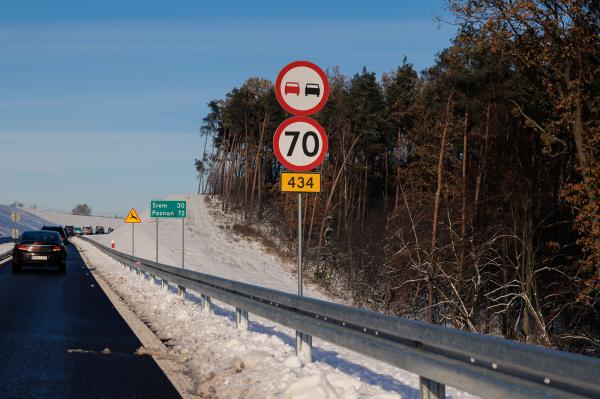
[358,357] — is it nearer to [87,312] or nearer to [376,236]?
[87,312]

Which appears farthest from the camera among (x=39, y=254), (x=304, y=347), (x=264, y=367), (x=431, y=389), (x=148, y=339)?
(x=39, y=254)

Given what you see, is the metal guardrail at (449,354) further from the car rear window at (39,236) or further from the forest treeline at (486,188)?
the car rear window at (39,236)

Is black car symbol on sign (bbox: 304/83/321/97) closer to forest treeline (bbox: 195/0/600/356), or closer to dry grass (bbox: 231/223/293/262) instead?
forest treeline (bbox: 195/0/600/356)

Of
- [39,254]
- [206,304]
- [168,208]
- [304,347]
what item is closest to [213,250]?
[39,254]

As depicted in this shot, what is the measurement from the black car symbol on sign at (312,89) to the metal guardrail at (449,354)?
8.39 feet

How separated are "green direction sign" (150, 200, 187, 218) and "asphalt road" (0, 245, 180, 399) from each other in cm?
798

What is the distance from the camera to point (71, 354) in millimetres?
9156

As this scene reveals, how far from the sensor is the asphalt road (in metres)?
7.08

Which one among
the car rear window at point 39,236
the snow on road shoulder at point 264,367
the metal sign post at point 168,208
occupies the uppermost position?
the metal sign post at point 168,208

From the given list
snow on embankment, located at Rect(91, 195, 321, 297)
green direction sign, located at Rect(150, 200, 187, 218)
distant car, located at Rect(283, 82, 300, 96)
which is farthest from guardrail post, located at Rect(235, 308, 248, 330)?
snow on embankment, located at Rect(91, 195, 321, 297)

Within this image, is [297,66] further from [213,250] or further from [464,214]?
[213,250]

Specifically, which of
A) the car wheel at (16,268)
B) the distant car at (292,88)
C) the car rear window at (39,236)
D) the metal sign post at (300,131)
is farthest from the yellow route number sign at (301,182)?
the car wheel at (16,268)

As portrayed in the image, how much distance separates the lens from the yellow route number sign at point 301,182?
8.67 m

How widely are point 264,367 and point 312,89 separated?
3.51 metres
